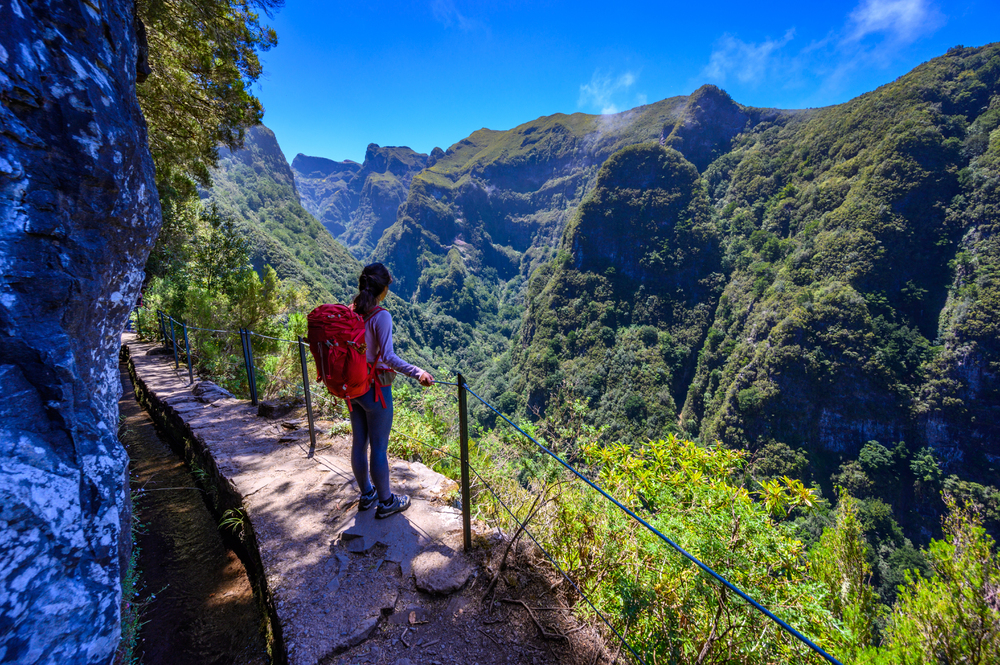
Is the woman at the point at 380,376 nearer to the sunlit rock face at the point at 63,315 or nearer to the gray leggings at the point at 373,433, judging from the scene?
the gray leggings at the point at 373,433

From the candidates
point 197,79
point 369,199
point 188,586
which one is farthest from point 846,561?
point 369,199

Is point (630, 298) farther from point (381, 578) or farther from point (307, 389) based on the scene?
point (381, 578)

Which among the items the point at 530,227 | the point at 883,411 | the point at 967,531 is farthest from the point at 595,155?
the point at 967,531

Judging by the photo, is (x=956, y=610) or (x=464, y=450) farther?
(x=956, y=610)

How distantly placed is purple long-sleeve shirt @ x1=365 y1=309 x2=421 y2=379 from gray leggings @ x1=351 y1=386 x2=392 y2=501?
0.57 ft

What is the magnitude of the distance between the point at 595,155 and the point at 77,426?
130 meters

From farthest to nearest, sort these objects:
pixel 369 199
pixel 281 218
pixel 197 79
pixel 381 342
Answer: pixel 369 199
pixel 281 218
pixel 197 79
pixel 381 342

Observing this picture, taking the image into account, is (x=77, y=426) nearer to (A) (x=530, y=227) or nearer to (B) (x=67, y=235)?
(B) (x=67, y=235)

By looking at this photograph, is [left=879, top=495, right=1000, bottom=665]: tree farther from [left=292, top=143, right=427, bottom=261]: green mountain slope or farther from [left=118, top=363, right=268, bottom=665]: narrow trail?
[left=292, top=143, right=427, bottom=261]: green mountain slope

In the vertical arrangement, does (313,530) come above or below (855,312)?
above

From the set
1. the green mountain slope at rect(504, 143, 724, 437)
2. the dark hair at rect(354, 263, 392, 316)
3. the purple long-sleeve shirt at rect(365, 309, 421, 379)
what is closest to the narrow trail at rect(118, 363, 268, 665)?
the purple long-sleeve shirt at rect(365, 309, 421, 379)

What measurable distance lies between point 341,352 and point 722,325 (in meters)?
56.6

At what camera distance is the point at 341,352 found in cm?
194

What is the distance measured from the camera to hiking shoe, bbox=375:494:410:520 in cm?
236
